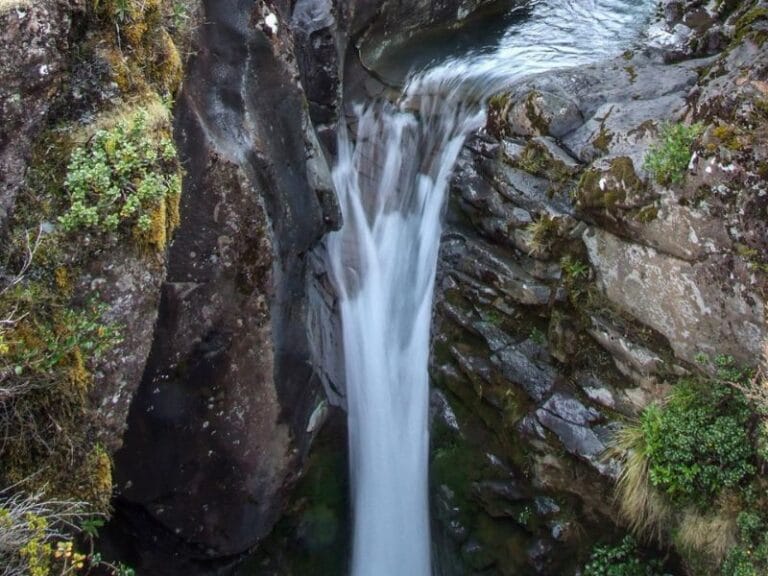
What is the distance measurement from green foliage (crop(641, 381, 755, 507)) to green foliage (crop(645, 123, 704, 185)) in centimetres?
181

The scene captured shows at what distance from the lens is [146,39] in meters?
5.03

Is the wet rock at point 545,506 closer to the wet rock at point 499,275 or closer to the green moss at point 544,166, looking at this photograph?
the wet rock at point 499,275

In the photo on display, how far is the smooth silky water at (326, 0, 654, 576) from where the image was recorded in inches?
310

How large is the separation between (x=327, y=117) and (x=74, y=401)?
5.18m

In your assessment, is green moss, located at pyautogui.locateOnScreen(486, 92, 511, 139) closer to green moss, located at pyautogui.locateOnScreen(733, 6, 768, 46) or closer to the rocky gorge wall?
the rocky gorge wall

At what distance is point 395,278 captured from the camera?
27.3ft

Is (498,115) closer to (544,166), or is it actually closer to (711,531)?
(544,166)

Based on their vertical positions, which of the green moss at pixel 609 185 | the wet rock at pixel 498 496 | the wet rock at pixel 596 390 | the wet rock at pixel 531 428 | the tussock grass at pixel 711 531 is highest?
the green moss at pixel 609 185

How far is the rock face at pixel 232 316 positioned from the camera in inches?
221

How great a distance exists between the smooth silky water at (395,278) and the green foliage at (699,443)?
2.90 m

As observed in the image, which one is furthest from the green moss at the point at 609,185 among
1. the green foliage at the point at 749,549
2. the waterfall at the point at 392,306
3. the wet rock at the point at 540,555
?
the wet rock at the point at 540,555

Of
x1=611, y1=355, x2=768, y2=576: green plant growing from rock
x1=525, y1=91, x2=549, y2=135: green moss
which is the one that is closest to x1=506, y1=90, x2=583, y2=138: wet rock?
x1=525, y1=91, x2=549, y2=135: green moss

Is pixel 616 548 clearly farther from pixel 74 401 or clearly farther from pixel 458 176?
pixel 74 401

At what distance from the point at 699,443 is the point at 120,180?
4.92 metres
